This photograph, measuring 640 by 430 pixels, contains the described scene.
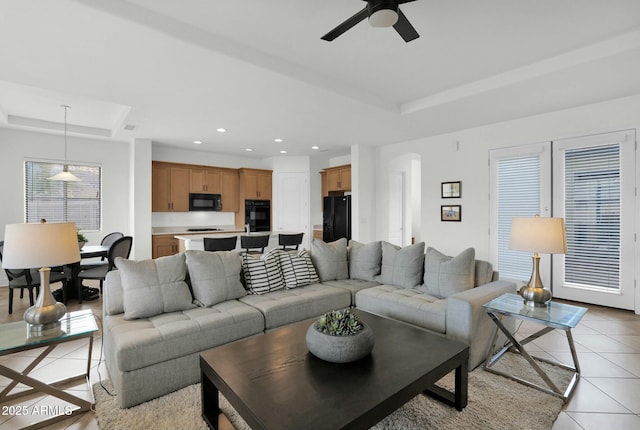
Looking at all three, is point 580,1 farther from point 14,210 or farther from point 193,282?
point 14,210

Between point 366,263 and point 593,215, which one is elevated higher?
point 593,215

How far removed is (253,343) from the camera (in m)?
2.00

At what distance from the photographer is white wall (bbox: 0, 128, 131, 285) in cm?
532

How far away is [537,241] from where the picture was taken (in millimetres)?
2426

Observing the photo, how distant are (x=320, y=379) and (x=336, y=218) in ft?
18.3

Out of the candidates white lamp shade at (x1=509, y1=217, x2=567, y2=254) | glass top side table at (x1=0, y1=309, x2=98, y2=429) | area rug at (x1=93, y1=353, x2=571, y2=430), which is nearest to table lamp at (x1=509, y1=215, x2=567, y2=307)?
A: white lamp shade at (x1=509, y1=217, x2=567, y2=254)

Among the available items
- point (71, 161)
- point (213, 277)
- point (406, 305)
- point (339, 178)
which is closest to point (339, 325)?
point (406, 305)

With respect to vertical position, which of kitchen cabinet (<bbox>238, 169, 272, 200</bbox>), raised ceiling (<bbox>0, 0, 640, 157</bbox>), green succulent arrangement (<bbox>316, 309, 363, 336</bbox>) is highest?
raised ceiling (<bbox>0, 0, 640, 157</bbox>)

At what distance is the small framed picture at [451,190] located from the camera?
17.6 ft

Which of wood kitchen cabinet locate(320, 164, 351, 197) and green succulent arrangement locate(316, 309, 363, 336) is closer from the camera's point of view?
green succulent arrangement locate(316, 309, 363, 336)

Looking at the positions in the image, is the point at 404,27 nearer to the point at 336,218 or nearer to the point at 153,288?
the point at 153,288

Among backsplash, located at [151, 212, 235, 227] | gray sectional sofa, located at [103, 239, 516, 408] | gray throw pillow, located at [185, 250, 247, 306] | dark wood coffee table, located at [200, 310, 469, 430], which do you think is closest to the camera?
dark wood coffee table, located at [200, 310, 469, 430]

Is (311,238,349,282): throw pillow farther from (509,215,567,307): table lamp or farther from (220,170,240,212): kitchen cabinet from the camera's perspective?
(220,170,240,212): kitchen cabinet

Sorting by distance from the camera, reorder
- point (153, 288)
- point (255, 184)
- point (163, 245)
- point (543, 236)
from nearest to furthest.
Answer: point (543, 236)
point (153, 288)
point (163, 245)
point (255, 184)
